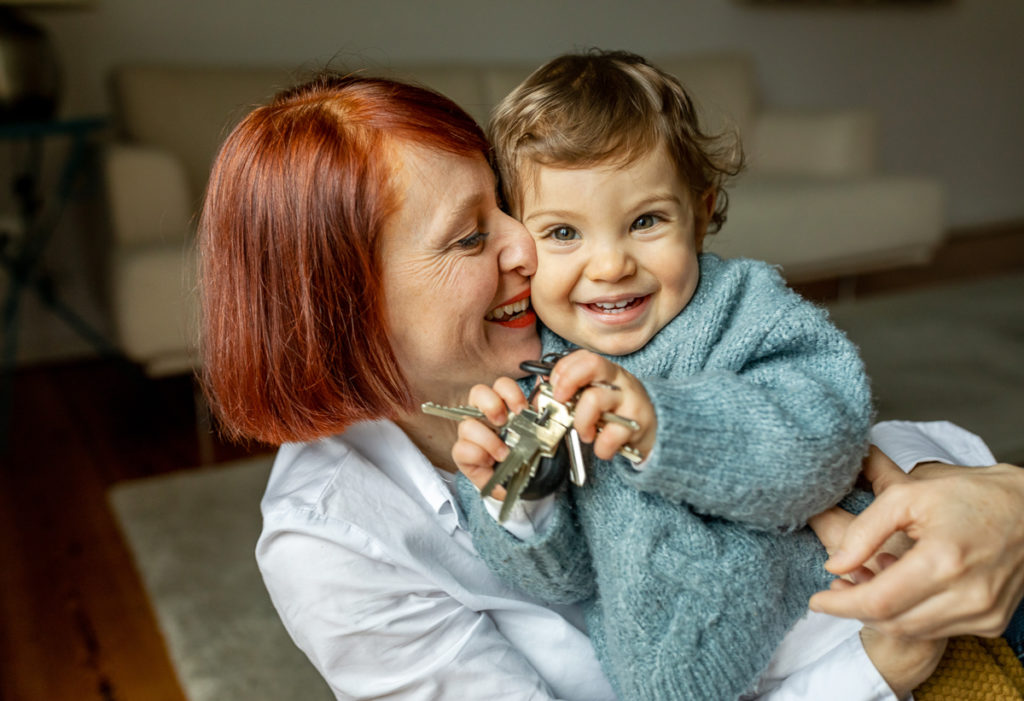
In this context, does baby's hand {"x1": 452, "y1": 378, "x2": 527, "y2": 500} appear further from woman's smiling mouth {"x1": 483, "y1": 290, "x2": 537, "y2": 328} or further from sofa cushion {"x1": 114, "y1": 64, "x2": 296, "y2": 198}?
sofa cushion {"x1": 114, "y1": 64, "x2": 296, "y2": 198}

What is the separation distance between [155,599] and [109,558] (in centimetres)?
33

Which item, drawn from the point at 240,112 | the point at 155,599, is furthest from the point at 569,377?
the point at 155,599

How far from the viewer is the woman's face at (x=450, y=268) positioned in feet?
2.99

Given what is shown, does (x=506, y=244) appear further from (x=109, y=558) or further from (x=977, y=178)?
(x=977, y=178)

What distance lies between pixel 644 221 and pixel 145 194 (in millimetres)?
2383

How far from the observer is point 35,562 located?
7.47 feet

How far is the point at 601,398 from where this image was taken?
703 millimetres

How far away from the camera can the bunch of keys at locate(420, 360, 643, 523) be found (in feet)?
2.30

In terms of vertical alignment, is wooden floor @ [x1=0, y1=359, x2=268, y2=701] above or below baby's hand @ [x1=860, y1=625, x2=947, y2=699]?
below

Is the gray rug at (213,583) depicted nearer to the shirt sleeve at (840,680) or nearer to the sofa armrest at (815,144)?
the shirt sleeve at (840,680)

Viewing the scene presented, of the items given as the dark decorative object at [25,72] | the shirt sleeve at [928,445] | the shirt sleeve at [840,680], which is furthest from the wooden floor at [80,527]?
the dark decorative object at [25,72]

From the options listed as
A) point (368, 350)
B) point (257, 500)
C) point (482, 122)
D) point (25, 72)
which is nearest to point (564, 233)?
point (368, 350)

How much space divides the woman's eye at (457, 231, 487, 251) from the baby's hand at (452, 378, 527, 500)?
20cm

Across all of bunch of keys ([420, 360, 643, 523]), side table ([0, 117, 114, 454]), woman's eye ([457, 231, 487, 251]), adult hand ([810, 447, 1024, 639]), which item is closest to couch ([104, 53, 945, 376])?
side table ([0, 117, 114, 454])
